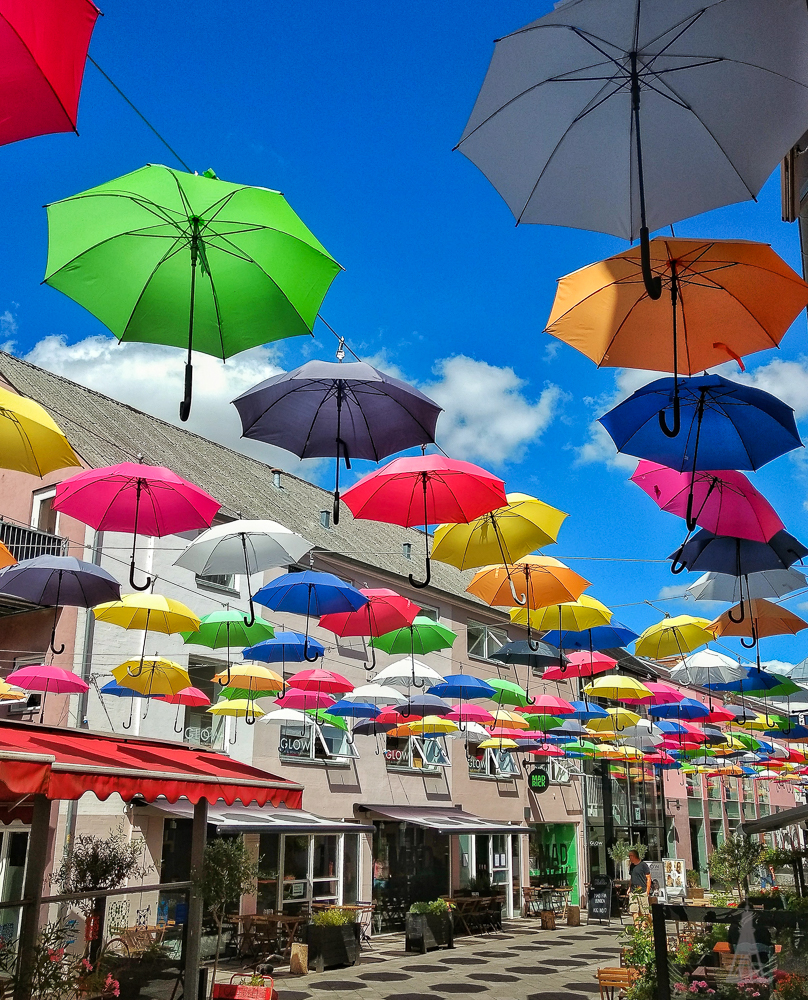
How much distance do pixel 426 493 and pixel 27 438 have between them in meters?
3.96

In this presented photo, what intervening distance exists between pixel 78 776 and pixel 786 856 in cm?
889

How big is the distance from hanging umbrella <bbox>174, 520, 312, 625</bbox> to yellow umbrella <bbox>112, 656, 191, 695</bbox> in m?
2.96

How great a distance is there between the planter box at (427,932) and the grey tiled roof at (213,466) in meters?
8.65

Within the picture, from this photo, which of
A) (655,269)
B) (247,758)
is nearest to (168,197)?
(655,269)

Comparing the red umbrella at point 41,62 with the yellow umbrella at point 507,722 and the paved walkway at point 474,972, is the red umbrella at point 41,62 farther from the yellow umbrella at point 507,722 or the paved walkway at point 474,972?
the yellow umbrella at point 507,722

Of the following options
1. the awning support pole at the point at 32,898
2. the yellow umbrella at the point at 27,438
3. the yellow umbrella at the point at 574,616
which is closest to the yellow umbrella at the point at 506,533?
the yellow umbrella at the point at 574,616

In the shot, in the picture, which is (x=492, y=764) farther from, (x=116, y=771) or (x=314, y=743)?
(x=116, y=771)

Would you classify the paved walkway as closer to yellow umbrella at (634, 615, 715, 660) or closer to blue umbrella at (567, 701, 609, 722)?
blue umbrella at (567, 701, 609, 722)

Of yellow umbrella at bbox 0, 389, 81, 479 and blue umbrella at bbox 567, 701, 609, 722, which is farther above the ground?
yellow umbrella at bbox 0, 389, 81, 479

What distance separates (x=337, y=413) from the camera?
8.47m

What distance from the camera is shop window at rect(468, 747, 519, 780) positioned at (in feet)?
91.5

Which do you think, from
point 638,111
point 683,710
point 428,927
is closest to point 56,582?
point 638,111

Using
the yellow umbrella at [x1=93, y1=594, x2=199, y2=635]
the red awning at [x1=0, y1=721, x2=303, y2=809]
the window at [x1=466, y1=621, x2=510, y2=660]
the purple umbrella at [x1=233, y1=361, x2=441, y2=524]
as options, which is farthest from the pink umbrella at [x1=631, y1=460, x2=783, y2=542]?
the window at [x1=466, y1=621, x2=510, y2=660]

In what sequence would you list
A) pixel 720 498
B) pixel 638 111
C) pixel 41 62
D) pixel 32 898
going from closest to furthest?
pixel 41 62 → pixel 638 111 → pixel 32 898 → pixel 720 498
